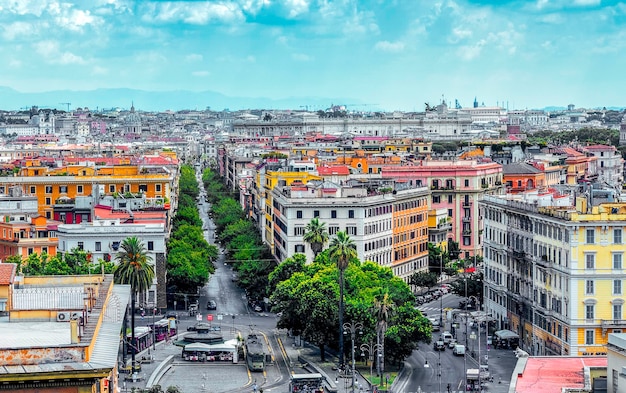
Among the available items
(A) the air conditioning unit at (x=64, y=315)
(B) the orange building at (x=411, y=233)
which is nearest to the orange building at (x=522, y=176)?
(B) the orange building at (x=411, y=233)

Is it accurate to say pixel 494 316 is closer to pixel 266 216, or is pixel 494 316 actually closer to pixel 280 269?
pixel 280 269

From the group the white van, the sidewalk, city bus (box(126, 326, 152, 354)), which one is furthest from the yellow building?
the white van

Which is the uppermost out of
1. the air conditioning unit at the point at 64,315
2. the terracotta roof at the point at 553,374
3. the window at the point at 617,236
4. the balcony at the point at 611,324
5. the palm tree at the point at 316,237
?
the air conditioning unit at the point at 64,315

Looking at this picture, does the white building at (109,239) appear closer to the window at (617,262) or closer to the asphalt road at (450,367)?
the asphalt road at (450,367)

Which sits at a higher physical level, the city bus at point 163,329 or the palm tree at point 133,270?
the palm tree at point 133,270

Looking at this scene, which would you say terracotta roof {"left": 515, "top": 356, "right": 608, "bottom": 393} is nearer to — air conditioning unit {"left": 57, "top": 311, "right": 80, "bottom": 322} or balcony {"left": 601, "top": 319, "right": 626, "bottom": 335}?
air conditioning unit {"left": 57, "top": 311, "right": 80, "bottom": 322}

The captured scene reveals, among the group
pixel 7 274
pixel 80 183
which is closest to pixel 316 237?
pixel 80 183

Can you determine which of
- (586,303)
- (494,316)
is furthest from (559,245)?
(494,316)
